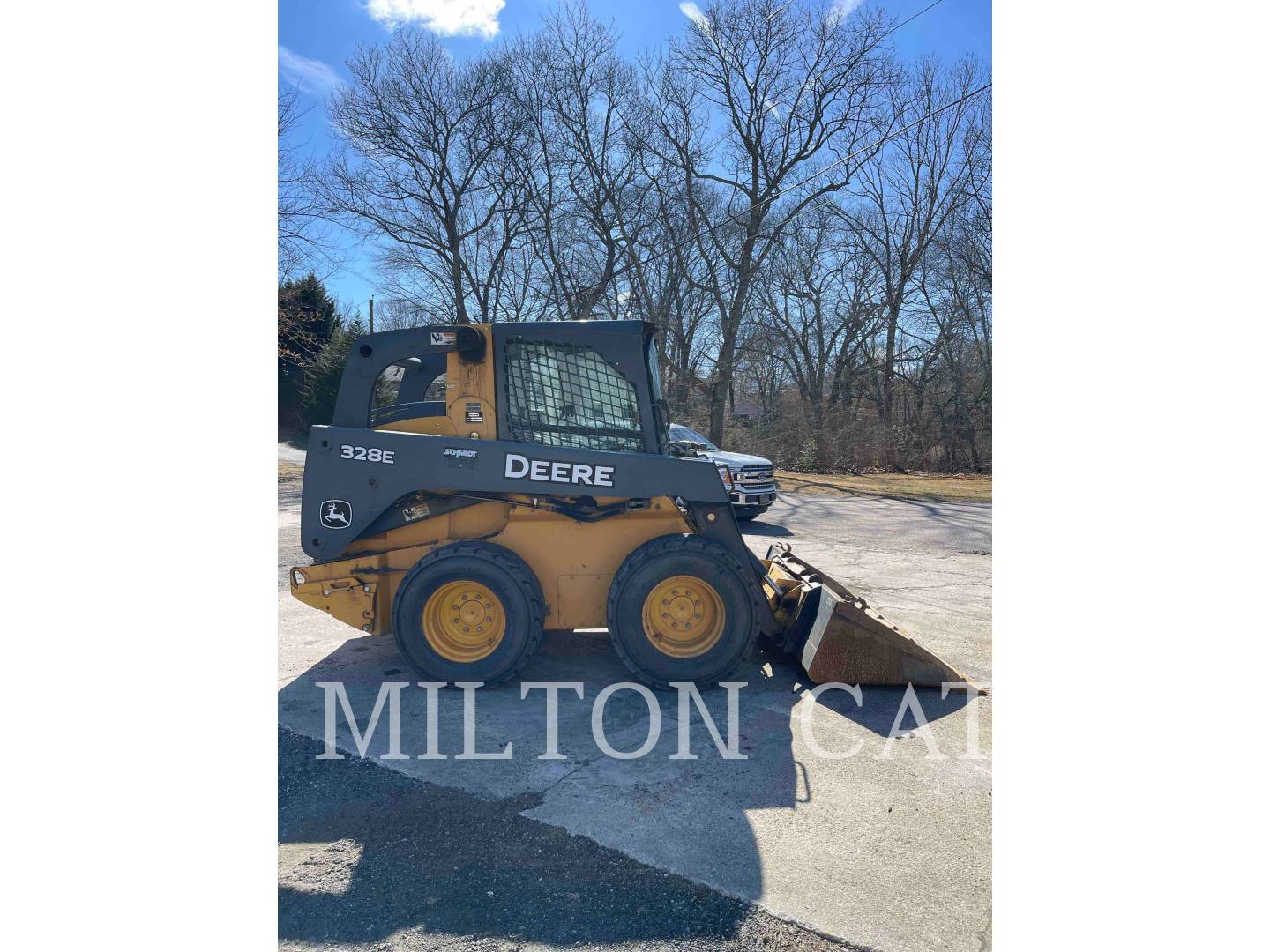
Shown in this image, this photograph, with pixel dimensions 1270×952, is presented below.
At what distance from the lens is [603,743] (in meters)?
3.73

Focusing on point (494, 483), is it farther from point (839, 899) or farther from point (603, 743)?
Result: point (839, 899)

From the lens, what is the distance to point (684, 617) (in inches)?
176

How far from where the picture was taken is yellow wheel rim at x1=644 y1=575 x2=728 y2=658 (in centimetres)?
440

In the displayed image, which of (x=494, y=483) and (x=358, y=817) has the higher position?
(x=494, y=483)

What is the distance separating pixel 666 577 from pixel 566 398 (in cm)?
122

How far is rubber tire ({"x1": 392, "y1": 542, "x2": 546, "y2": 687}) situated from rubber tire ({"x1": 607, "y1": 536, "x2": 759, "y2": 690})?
19.1 inches

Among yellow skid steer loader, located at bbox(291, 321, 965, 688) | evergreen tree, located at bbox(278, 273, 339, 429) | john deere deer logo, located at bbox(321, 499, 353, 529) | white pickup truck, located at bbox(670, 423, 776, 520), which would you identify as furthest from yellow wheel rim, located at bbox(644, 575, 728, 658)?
evergreen tree, located at bbox(278, 273, 339, 429)

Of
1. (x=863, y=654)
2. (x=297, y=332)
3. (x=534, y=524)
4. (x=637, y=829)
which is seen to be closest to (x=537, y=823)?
(x=637, y=829)

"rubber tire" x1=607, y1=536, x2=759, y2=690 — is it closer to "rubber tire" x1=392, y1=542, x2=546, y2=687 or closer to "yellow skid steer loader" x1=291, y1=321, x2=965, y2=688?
"yellow skid steer loader" x1=291, y1=321, x2=965, y2=688

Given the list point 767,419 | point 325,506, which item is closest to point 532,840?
point 325,506

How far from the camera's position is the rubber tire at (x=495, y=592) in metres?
4.32

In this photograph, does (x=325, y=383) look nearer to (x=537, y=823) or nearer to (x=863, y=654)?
(x=863, y=654)

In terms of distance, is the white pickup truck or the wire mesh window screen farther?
the white pickup truck

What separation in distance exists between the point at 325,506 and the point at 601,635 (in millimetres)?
2219
